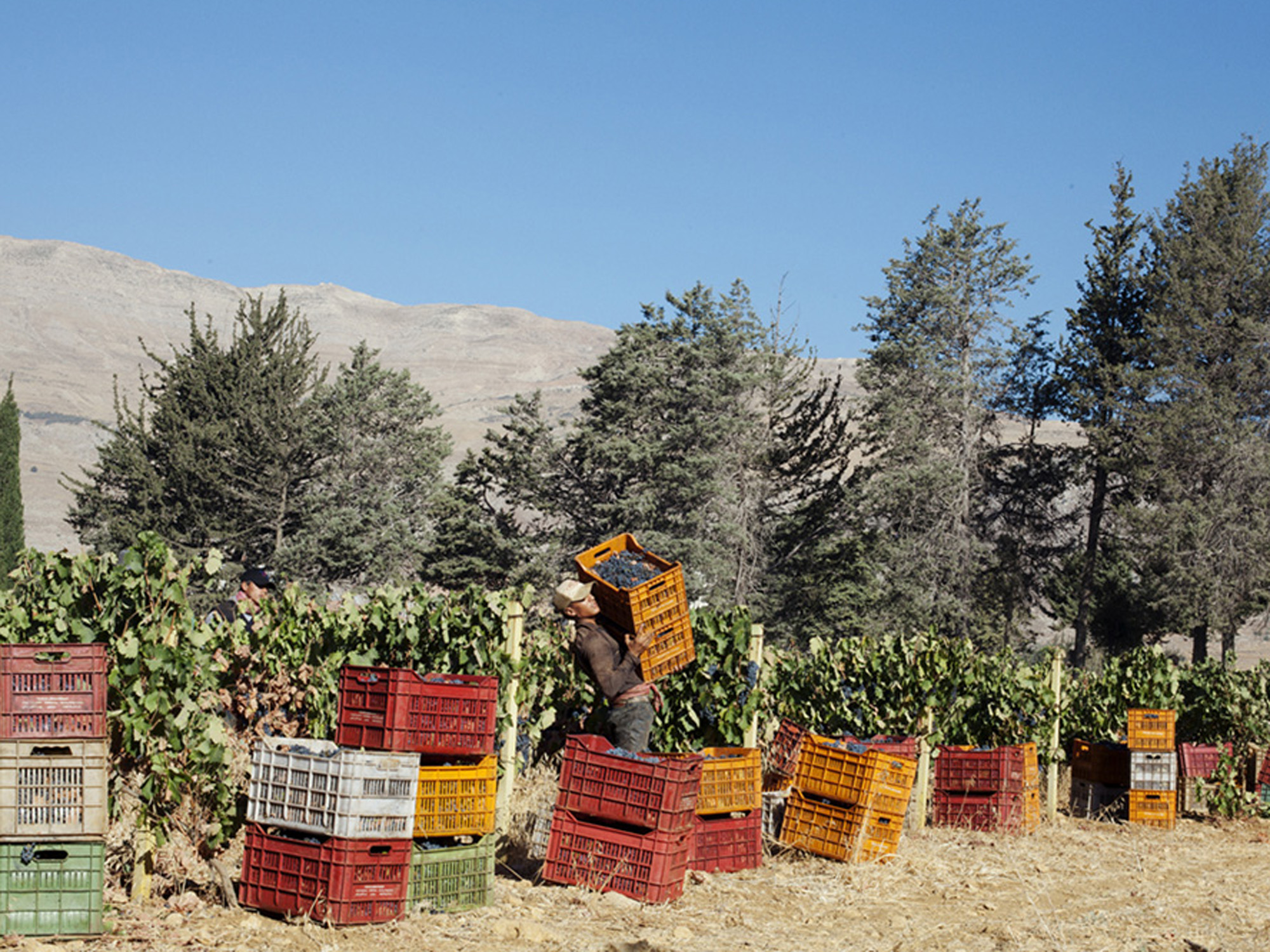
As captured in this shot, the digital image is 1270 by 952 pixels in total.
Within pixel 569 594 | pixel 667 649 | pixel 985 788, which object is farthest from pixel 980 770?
pixel 569 594

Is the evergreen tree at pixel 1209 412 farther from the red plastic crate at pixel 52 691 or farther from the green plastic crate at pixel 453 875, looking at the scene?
the red plastic crate at pixel 52 691

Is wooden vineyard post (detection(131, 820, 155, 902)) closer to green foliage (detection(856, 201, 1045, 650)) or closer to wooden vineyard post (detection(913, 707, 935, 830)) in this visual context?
wooden vineyard post (detection(913, 707, 935, 830))

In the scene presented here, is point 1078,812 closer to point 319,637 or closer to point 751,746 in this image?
point 751,746

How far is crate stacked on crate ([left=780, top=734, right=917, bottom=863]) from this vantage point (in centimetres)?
897

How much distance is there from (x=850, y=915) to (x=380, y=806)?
3.13 metres

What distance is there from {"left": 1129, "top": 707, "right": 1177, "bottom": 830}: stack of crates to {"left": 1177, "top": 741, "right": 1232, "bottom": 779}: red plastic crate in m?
1.00

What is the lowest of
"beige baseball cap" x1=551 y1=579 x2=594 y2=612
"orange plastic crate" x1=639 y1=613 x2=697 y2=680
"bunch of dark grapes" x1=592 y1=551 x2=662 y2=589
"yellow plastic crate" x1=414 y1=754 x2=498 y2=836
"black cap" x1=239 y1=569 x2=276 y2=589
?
"yellow plastic crate" x1=414 y1=754 x2=498 y2=836

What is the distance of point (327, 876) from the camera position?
20.2ft

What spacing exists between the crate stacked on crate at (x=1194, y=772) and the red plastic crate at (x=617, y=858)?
843 cm

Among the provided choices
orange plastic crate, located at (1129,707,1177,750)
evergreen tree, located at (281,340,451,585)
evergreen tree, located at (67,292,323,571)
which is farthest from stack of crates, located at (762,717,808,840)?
evergreen tree, located at (67,292,323,571)

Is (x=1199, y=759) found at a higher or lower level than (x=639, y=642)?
lower

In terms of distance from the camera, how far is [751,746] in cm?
944

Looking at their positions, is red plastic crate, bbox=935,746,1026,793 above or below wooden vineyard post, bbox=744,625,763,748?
below

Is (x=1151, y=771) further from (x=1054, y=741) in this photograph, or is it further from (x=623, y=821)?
(x=623, y=821)
